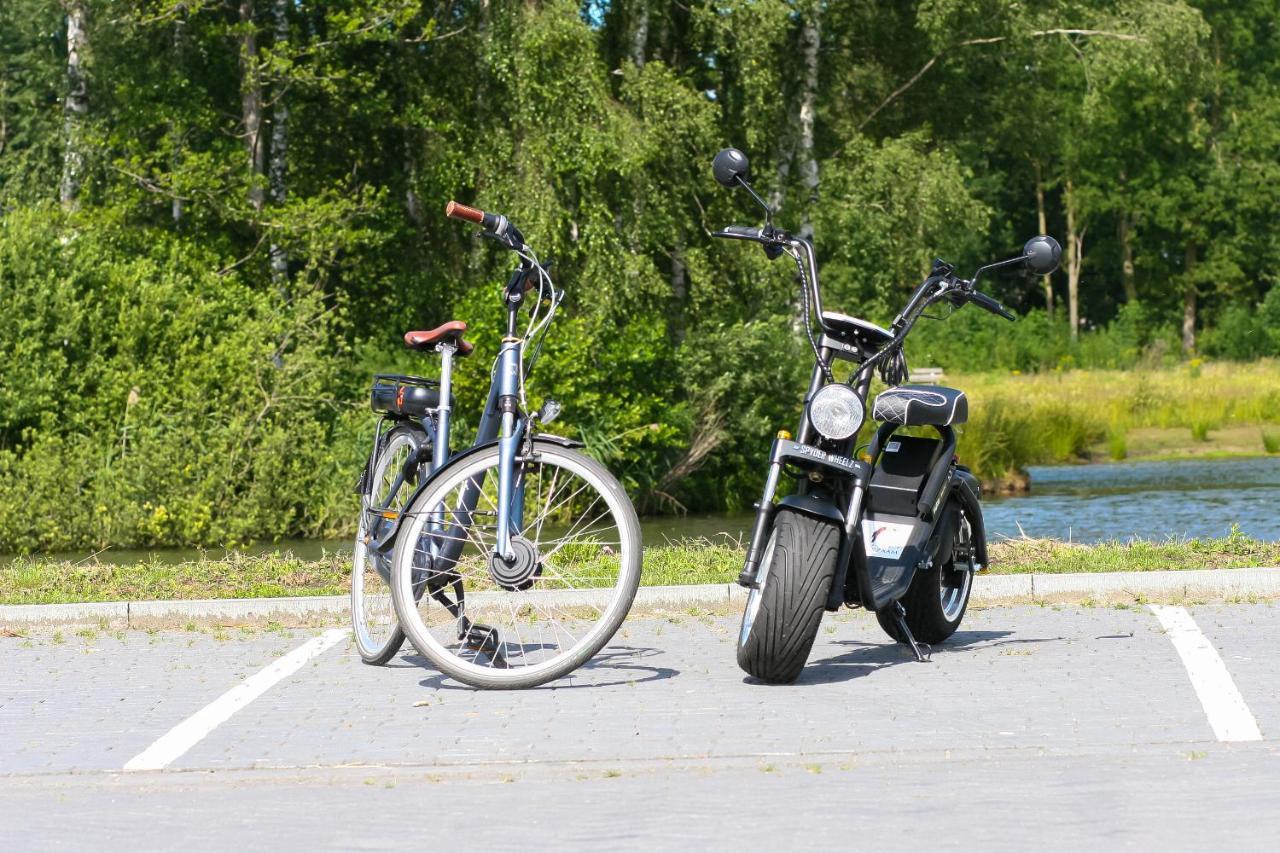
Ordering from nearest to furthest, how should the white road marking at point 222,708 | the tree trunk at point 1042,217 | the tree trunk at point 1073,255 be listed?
the white road marking at point 222,708 → the tree trunk at point 1073,255 → the tree trunk at point 1042,217

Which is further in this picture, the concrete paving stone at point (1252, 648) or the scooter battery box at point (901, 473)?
the scooter battery box at point (901, 473)

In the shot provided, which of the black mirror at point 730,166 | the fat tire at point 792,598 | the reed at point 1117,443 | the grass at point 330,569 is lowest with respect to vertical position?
the reed at point 1117,443

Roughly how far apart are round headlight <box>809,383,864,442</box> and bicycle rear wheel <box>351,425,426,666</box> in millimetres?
1648

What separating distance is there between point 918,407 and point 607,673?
1.57 m

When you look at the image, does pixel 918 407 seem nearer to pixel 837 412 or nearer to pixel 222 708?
pixel 837 412

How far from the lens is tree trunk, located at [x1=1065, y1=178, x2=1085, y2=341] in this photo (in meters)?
58.4

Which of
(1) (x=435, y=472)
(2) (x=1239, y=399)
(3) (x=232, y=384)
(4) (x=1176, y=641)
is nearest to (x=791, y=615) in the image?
(1) (x=435, y=472)

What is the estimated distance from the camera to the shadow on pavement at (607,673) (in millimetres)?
6879

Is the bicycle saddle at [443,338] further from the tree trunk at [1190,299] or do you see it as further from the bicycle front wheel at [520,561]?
the tree trunk at [1190,299]

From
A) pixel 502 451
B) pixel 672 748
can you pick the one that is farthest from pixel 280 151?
pixel 672 748

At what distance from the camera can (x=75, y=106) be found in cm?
2250

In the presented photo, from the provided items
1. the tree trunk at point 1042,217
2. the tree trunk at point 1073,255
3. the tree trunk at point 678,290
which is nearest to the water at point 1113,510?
the tree trunk at point 678,290

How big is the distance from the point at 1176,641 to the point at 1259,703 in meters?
1.37

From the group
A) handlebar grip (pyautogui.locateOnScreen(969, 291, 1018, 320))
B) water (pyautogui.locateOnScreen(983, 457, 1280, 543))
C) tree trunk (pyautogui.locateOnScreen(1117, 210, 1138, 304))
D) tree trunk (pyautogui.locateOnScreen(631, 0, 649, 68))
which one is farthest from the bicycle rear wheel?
tree trunk (pyautogui.locateOnScreen(1117, 210, 1138, 304))
